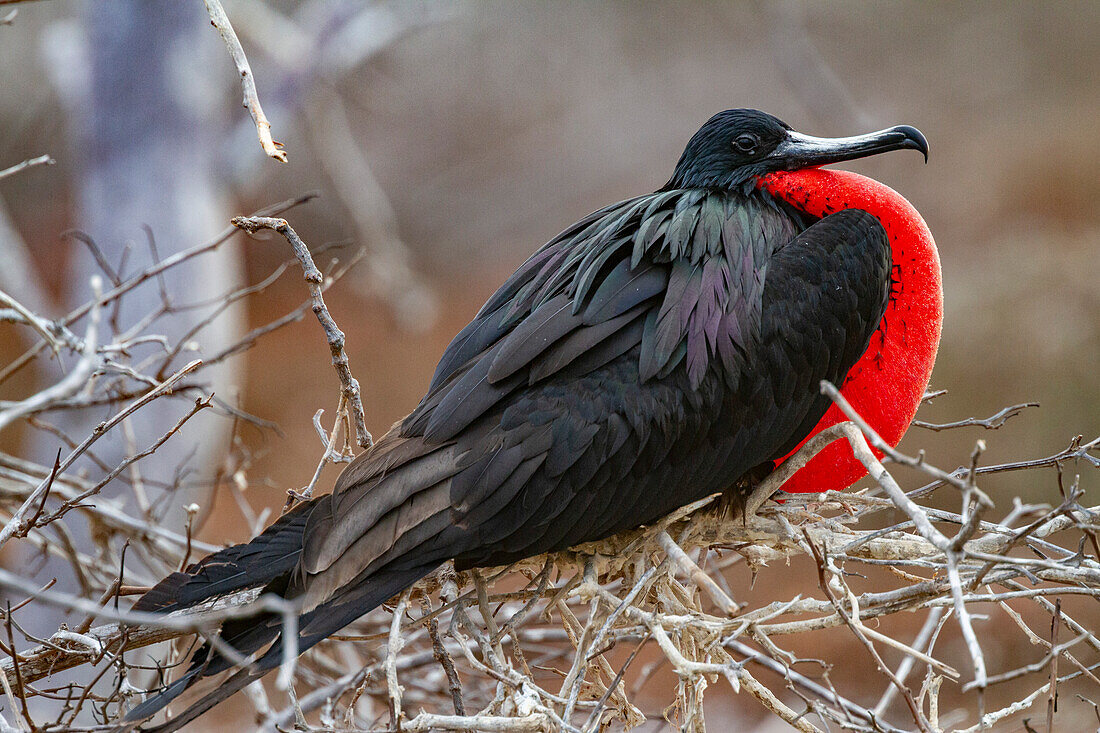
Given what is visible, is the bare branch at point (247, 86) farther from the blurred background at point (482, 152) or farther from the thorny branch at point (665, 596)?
the blurred background at point (482, 152)

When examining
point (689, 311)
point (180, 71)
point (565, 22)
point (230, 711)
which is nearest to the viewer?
point (689, 311)

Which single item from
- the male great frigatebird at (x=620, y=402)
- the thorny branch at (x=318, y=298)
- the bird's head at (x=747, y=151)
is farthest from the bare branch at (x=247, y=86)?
the bird's head at (x=747, y=151)

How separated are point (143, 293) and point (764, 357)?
9.00 ft

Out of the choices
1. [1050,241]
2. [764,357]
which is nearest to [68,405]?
[764,357]

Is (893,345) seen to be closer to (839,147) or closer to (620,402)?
(839,147)

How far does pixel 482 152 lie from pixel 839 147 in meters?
8.75

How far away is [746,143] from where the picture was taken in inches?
79.2

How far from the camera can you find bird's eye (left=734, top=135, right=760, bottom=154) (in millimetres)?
2008

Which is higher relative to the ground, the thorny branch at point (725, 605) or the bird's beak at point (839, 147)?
the bird's beak at point (839, 147)

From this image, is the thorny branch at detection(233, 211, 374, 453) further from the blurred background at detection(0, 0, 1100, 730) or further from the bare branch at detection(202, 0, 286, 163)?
the blurred background at detection(0, 0, 1100, 730)

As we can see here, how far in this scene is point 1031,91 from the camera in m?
8.98

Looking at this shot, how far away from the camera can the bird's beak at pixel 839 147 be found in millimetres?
1927

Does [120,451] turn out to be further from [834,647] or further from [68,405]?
[834,647]

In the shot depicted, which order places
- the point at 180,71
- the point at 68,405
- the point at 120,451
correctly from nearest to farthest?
the point at 68,405 → the point at 120,451 → the point at 180,71
